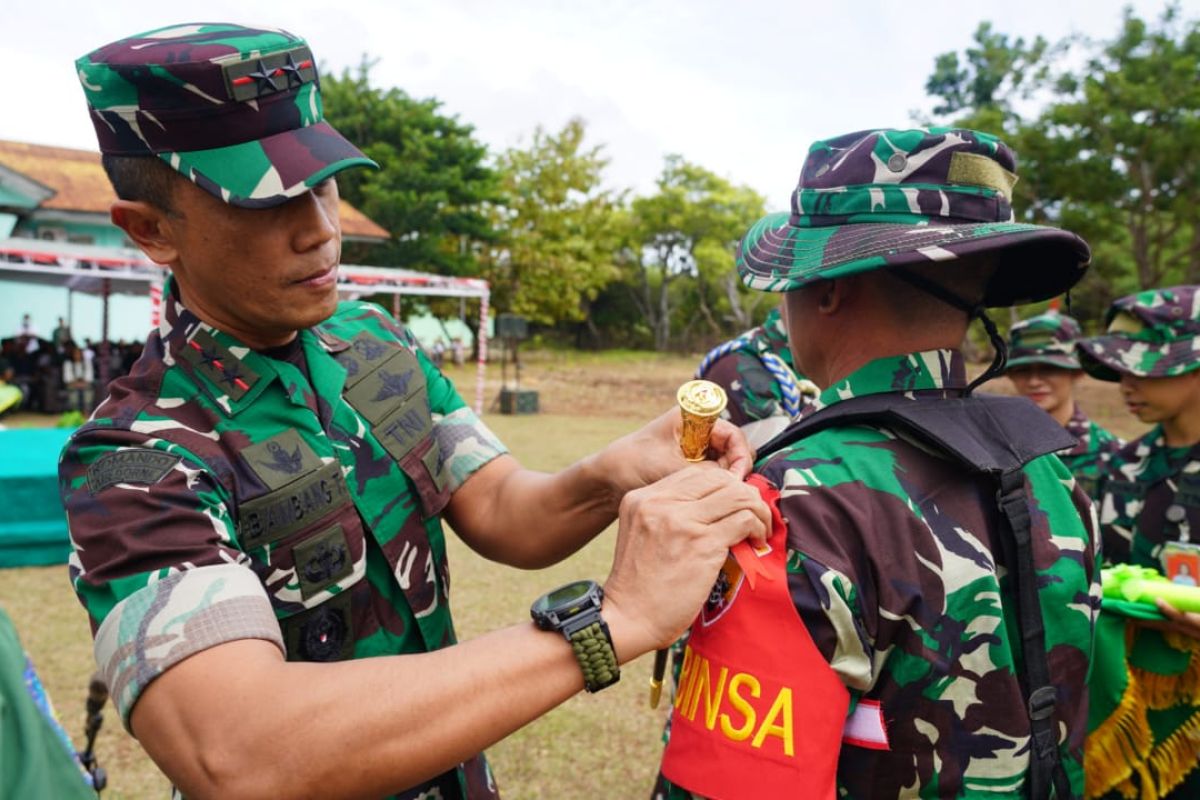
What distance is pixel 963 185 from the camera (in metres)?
1.49

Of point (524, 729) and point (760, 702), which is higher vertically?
point (760, 702)

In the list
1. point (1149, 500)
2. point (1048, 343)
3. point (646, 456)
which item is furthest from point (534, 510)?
point (1048, 343)

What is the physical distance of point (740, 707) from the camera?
1.26 metres

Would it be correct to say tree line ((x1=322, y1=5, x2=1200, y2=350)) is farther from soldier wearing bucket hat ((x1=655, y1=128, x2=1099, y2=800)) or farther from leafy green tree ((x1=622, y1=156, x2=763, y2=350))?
soldier wearing bucket hat ((x1=655, y1=128, x2=1099, y2=800))

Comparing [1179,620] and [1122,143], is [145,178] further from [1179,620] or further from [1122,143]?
[1122,143]

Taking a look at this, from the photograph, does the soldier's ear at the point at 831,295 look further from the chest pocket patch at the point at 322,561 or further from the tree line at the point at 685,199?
the tree line at the point at 685,199

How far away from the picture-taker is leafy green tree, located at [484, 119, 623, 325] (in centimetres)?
3281

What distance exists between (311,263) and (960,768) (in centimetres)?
149

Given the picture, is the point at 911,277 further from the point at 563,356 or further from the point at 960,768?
the point at 563,356

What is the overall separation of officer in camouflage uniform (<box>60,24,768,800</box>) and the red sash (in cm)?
8

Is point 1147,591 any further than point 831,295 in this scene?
Yes

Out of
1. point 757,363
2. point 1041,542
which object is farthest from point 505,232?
point 1041,542

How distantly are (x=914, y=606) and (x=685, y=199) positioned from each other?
129ft

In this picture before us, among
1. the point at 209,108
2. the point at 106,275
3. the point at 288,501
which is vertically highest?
the point at 209,108
